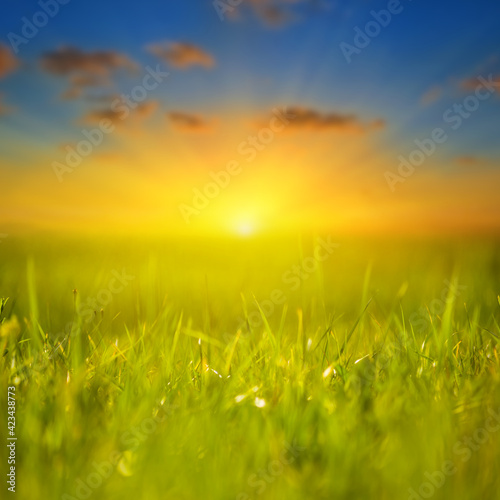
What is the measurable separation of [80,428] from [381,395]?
1.35 m

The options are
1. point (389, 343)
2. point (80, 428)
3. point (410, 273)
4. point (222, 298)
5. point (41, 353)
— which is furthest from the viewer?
point (410, 273)

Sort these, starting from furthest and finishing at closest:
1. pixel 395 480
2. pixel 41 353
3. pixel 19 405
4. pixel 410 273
A: pixel 410 273
pixel 41 353
pixel 19 405
pixel 395 480

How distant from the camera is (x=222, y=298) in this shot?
4938 mm

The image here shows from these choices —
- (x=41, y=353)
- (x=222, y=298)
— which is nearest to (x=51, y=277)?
(x=222, y=298)

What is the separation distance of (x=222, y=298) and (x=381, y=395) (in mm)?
2608

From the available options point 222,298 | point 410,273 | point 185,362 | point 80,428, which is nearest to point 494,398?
point 185,362

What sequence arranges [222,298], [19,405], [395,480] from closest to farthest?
[395,480], [19,405], [222,298]

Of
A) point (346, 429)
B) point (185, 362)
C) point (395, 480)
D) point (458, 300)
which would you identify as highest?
point (458, 300)

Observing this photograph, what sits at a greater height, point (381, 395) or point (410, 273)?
point (410, 273)

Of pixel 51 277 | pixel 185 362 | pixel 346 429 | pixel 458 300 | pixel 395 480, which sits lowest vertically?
pixel 395 480

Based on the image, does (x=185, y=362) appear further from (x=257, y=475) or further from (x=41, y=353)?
(x=257, y=475)

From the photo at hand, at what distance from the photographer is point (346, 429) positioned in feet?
7.20

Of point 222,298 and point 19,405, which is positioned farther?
point 222,298

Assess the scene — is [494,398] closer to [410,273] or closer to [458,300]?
[458,300]
